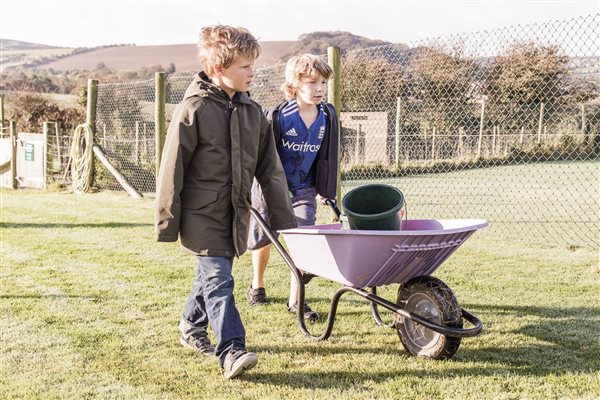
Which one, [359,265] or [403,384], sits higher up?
[359,265]

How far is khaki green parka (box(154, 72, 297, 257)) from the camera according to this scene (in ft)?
9.02

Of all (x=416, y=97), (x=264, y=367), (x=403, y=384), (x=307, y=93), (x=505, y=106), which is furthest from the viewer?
(x=505, y=106)

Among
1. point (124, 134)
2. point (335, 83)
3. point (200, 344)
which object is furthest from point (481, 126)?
point (200, 344)

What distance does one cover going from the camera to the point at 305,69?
3502 mm

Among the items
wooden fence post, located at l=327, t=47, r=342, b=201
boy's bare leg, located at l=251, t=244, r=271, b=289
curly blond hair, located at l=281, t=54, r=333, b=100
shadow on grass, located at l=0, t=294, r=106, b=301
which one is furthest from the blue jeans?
wooden fence post, located at l=327, t=47, r=342, b=201

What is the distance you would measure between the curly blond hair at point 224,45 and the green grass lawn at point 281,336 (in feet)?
4.17

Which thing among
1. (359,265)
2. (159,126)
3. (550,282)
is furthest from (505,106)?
(359,265)

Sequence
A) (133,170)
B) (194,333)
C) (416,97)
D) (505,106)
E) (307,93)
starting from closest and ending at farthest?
(194,333) < (307,93) < (416,97) < (505,106) < (133,170)

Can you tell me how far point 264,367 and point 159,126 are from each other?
21.8ft

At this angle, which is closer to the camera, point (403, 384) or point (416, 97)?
point (403, 384)

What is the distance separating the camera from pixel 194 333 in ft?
10.3

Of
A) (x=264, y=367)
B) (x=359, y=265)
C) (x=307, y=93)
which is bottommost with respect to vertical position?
(x=264, y=367)

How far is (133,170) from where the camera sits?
11234 millimetres

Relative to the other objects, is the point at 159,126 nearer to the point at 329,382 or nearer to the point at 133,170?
the point at 133,170
